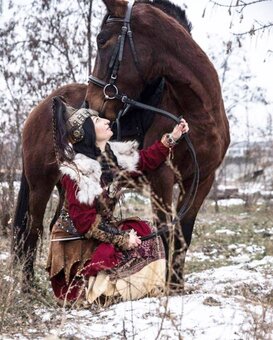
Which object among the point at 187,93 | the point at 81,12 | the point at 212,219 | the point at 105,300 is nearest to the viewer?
the point at 105,300

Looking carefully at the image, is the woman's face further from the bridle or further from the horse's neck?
the horse's neck

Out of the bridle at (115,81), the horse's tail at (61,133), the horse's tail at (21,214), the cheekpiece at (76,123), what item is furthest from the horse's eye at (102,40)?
the horse's tail at (21,214)

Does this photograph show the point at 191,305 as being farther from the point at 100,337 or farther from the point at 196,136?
the point at 196,136

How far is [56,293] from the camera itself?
4.44 meters

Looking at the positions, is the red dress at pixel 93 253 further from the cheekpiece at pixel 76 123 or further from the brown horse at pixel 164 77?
the brown horse at pixel 164 77

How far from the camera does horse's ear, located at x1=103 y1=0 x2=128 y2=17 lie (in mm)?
4742

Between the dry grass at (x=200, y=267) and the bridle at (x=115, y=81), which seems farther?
the bridle at (x=115, y=81)

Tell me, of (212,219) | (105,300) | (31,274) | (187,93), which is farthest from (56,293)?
(212,219)

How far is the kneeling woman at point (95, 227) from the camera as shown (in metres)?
4.02

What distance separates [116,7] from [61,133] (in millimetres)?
1188

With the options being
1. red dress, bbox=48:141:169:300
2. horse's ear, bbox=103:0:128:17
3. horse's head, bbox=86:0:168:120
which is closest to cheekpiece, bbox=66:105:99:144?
red dress, bbox=48:141:169:300

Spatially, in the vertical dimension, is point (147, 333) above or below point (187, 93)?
below

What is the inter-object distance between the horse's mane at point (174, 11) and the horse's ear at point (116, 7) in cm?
52

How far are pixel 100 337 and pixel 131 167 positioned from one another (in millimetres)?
1682
